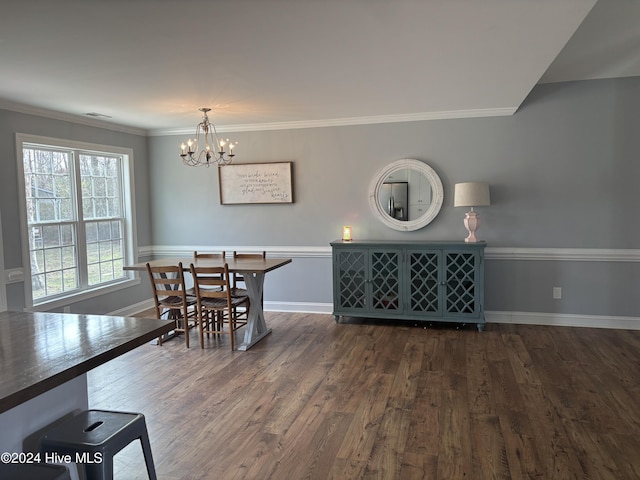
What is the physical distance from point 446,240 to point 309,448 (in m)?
3.07

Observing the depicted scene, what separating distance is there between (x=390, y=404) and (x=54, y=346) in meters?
2.11

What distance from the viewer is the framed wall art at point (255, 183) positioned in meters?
5.40

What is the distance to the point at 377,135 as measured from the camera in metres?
5.09

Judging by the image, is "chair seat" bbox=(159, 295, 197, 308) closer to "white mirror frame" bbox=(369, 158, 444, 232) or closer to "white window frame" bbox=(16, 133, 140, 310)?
"white window frame" bbox=(16, 133, 140, 310)

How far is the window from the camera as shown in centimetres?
436

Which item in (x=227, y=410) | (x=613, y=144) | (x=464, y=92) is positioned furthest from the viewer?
(x=613, y=144)

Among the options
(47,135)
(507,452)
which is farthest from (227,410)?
(47,135)

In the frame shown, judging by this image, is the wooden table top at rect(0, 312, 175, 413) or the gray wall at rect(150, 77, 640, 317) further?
the gray wall at rect(150, 77, 640, 317)

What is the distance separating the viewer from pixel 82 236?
4910 millimetres

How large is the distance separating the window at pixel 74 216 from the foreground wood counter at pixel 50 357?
8.87 ft

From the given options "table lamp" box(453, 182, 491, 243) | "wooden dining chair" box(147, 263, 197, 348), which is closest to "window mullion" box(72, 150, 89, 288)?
"wooden dining chair" box(147, 263, 197, 348)

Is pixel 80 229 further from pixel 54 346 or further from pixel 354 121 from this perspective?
pixel 54 346

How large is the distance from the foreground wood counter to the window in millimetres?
2704

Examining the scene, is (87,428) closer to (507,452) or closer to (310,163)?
(507,452)
